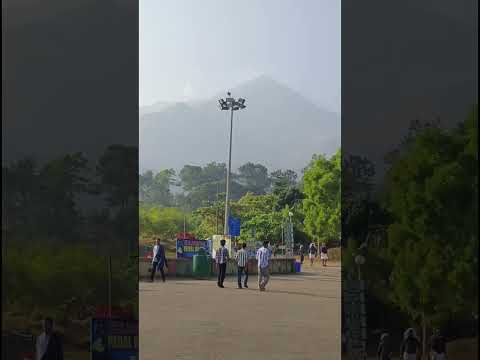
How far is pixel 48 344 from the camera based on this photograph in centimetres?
802

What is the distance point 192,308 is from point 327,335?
3104 millimetres

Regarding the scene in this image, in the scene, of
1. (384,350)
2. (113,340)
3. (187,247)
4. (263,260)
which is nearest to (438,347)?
(384,350)

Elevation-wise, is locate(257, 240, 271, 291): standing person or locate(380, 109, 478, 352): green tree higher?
locate(380, 109, 478, 352): green tree

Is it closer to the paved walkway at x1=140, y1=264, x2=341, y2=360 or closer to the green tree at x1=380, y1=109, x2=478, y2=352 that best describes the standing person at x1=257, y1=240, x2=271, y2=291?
the paved walkway at x1=140, y1=264, x2=341, y2=360

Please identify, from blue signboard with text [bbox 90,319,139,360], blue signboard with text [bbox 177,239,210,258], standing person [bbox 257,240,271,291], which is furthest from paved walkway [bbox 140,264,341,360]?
blue signboard with text [bbox 177,239,210,258]

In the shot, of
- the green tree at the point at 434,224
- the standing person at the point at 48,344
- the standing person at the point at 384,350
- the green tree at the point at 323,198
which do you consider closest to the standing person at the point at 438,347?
the green tree at the point at 434,224

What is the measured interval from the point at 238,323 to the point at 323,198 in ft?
82.4

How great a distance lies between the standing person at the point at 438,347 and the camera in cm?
792

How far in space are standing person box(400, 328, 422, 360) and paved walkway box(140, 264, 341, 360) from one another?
205 cm

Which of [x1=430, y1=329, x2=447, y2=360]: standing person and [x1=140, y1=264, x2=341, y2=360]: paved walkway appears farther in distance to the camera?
[x1=140, y1=264, x2=341, y2=360]: paved walkway

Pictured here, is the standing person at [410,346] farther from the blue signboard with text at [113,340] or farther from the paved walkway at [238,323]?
the blue signboard with text at [113,340]

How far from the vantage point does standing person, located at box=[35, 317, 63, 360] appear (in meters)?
7.99

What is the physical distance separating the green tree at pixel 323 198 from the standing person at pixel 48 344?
2979 centimetres

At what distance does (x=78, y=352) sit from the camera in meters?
8.10
